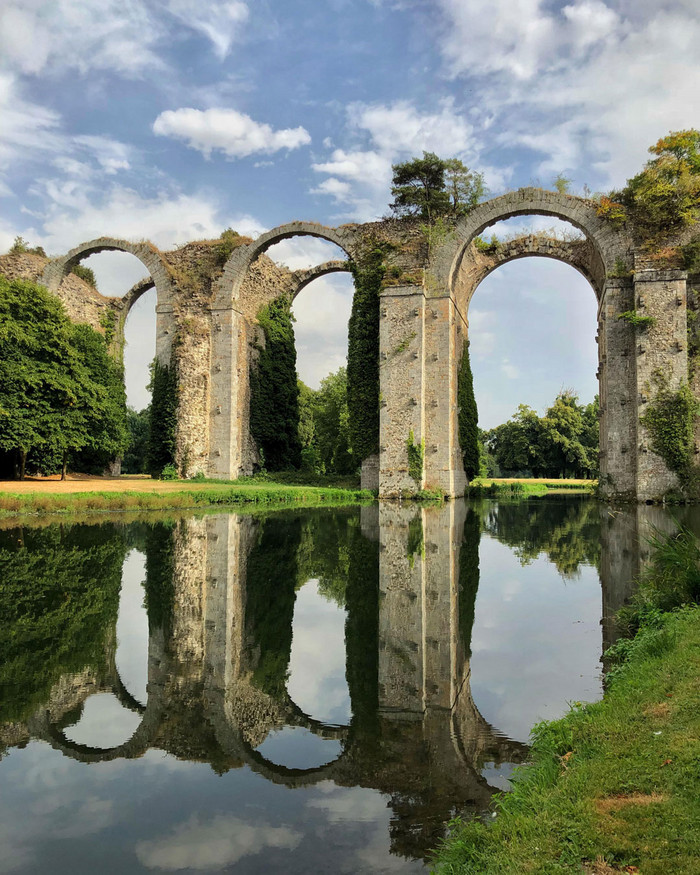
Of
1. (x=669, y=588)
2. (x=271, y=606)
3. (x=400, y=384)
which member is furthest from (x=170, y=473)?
(x=669, y=588)

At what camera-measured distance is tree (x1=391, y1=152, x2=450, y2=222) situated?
24375mm

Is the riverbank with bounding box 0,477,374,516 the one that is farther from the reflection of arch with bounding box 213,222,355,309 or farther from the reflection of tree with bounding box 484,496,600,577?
the reflection of arch with bounding box 213,222,355,309

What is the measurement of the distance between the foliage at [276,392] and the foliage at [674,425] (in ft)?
53.1

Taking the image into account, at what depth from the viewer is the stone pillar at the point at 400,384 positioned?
76.9ft

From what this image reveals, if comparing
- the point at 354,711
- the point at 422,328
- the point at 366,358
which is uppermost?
the point at 422,328

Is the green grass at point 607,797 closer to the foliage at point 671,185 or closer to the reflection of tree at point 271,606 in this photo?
the reflection of tree at point 271,606

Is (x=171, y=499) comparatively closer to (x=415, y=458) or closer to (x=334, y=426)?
(x=415, y=458)

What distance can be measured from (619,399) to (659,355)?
1.99 meters

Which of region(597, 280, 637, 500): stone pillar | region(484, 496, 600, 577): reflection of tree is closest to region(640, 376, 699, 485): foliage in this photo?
region(597, 280, 637, 500): stone pillar

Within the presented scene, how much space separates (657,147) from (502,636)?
21345 millimetres

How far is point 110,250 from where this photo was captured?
29188 mm

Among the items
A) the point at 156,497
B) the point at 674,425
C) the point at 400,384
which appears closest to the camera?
the point at 156,497

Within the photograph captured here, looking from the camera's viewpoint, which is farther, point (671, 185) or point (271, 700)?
point (671, 185)

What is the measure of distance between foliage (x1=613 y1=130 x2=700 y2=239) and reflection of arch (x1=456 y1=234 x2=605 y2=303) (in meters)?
4.29
